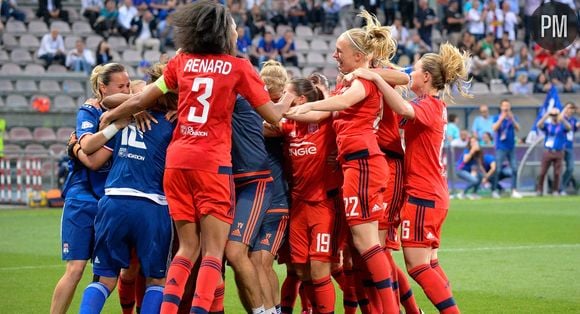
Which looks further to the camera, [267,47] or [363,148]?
[267,47]

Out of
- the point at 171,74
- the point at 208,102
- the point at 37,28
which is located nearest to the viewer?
the point at 208,102

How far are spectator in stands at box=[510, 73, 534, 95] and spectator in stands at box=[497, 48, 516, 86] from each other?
0.76m

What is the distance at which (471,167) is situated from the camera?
997 inches

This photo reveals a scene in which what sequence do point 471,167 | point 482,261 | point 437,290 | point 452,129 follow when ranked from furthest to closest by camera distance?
point 452,129, point 471,167, point 482,261, point 437,290

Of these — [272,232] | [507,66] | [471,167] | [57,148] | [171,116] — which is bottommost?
[471,167]

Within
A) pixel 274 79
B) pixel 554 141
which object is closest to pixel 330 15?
pixel 554 141

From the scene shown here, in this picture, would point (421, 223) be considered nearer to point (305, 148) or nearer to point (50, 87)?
point (305, 148)

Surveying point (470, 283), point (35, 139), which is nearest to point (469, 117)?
point (35, 139)

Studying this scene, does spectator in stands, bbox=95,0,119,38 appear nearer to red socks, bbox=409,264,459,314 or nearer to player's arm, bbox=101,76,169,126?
player's arm, bbox=101,76,169,126

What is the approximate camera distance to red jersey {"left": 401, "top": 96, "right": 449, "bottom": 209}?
8.16 meters

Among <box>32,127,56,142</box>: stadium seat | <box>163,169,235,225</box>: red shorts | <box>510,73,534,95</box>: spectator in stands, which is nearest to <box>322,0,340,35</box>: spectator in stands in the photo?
<box>510,73,534,95</box>: spectator in stands

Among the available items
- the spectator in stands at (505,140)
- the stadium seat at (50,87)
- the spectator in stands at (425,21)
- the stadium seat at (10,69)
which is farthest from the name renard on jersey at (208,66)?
the spectator in stands at (425,21)

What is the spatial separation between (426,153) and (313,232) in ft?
3.74

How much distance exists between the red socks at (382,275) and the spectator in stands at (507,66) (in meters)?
25.1
